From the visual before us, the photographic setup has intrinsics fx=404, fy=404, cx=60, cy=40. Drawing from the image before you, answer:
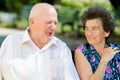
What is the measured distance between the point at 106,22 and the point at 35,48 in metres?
0.73

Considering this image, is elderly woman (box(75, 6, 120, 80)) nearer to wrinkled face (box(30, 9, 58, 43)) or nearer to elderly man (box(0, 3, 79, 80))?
elderly man (box(0, 3, 79, 80))

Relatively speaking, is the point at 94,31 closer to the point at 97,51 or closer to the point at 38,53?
the point at 97,51

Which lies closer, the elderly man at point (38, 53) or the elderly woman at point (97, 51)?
the elderly man at point (38, 53)

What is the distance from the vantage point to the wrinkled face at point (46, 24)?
142 inches

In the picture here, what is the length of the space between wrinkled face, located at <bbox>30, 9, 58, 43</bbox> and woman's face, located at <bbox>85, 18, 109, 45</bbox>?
365 mm

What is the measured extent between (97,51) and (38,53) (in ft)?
1.97

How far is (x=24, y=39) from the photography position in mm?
3691

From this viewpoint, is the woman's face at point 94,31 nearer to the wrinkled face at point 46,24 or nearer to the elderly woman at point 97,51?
the elderly woman at point 97,51

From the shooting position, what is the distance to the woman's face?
3.81 metres

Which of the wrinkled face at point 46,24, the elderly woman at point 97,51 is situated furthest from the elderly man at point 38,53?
the elderly woman at point 97,51

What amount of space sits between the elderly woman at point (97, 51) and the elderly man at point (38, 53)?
0.13 metres

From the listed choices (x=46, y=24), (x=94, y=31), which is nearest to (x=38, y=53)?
(x=46, y=24)

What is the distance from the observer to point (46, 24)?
3.61m

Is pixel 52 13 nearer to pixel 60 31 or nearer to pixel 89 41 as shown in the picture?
pixel 89 41
